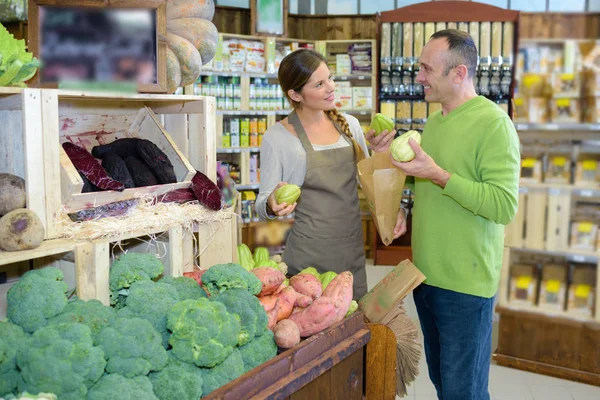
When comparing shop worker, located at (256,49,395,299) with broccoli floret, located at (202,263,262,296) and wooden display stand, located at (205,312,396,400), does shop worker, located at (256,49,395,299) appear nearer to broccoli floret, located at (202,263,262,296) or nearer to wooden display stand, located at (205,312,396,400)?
wooden display stand, located at (205,312,396,400)

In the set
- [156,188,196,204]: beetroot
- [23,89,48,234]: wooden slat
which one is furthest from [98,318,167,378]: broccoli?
[156,188,196,204]: beetroot

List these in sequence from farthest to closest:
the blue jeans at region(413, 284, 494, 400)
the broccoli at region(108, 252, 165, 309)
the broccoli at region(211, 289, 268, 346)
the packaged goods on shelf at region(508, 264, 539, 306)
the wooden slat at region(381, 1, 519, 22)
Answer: the wooden slat at region(381, 1, 519, 22), the packaged goods on shelf at region(508, 264, 539, 306), the blue jeans at region(413, 284, 494, 400), the broccoli at region(108, 252, 165, 309), the broccoli at region(211, 289, 268, 346)

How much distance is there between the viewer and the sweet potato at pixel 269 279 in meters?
1.99

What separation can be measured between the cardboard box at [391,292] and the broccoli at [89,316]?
98cm

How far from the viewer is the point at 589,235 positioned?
390cm

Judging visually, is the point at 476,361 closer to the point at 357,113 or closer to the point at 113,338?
the point at 113,338

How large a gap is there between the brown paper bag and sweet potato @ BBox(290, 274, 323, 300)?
0.55 m

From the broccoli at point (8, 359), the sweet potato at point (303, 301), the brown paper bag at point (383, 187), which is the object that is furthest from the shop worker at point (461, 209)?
the broccoli at point (8, 359)

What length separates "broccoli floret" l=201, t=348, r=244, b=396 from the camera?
154cm

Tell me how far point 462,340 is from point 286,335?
0.86 m

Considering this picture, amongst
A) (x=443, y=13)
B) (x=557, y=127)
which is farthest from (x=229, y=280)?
(x=443, y=13)

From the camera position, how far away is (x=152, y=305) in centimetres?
161

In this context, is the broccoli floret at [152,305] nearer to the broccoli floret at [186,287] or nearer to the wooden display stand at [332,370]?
the broccoli floret at [186,287]

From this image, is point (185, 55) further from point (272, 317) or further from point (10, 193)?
point (272, 317)
